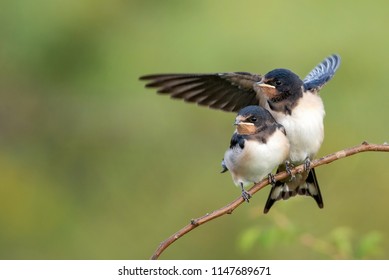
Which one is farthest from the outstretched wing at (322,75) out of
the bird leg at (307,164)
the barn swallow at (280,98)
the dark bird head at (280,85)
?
the bird leg at (307,164)

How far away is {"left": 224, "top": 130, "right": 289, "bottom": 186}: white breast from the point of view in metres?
4.15

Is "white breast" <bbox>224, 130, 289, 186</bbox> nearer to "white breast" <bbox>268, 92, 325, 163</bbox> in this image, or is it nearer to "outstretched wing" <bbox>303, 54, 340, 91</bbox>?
"white breast" <bbox>268, 92, 325, 163</bbox>

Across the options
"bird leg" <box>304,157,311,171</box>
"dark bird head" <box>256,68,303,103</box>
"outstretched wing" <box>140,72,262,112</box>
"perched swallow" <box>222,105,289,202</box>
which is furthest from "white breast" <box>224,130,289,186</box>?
"outstretched wing" <box>140,72,262,112</box>

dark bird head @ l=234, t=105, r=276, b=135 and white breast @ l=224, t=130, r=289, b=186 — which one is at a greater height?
dark bird head @ l=234, t=105, r=276, b=135

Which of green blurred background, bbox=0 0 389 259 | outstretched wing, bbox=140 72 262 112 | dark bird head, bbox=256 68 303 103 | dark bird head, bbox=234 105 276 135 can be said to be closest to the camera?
dark bird head, bbox=234 105 276 135

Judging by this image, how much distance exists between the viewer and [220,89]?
4719mm

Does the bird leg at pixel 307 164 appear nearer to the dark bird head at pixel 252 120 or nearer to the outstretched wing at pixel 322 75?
the dark bird head at pixel 252 120

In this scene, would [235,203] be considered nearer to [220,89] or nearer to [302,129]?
[302,129]

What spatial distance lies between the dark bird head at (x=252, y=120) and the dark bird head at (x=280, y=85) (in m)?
0.16

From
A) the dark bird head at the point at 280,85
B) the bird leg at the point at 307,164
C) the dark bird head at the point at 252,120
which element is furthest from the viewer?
the dark bird head at the point at 280,85

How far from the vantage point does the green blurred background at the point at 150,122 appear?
8.50m

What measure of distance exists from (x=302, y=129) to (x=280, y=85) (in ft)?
0.69

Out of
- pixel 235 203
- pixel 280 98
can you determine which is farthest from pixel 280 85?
pixel 235 203

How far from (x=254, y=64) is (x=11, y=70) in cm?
254
